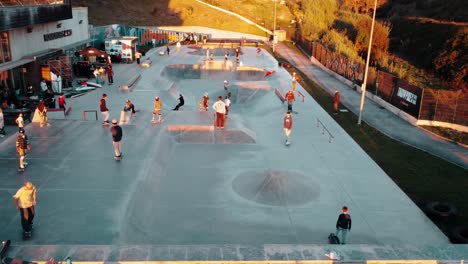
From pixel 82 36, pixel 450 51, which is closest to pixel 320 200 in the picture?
pixel 82 36

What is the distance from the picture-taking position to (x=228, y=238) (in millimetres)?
10930

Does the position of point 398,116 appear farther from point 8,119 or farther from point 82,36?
point 82,36

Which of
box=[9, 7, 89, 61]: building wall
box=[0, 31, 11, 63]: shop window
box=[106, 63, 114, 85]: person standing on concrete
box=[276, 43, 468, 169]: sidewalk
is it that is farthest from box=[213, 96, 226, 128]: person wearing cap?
box=[9, 7, 89, 61]: building wall

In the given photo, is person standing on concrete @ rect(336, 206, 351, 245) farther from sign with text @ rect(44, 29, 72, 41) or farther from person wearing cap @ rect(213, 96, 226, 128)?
sign with text @ rect(44, 29, 72, 41)

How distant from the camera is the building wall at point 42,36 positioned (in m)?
23.5

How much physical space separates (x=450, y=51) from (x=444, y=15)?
27828 millimetres

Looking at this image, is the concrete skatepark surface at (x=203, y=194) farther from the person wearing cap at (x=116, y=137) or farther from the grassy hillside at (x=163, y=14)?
the grassy hillside at (x=163, y=14)

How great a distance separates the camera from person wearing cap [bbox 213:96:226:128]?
59.9 ft

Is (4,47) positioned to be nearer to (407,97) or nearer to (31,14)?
(31,14)

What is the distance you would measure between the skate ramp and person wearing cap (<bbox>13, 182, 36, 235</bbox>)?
1120 inches

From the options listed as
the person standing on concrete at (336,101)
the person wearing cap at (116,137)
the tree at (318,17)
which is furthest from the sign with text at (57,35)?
the tree at (318,17)

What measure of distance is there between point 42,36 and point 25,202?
830 inches

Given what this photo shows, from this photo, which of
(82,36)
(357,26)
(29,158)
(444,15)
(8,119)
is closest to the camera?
(29,158)

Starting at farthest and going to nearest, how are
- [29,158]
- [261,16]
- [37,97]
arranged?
[261,16], [37,97], [29,158]
